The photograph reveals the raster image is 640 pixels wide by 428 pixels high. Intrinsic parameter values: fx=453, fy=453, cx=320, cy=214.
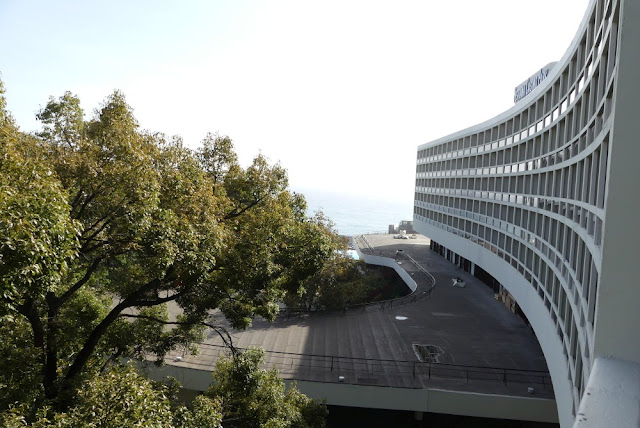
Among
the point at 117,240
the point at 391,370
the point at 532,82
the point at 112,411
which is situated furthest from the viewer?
the point at 532,82

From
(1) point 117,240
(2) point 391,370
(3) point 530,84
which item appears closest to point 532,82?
(3) point 530,84

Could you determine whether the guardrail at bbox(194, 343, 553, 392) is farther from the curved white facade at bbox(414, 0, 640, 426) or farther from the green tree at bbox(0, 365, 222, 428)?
the green tree at bbox(0, 365, 222, 428)

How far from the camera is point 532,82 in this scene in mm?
25531

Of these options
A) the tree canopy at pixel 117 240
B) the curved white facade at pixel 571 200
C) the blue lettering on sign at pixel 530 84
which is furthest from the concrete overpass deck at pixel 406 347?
the blue lettering on sign at pixel 530 84

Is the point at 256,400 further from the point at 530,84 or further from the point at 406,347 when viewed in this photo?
the point at 530,84

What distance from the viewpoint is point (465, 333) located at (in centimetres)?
2245

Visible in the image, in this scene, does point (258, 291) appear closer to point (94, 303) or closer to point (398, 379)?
point (94, 303)

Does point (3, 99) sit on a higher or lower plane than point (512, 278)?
higher

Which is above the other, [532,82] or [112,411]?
[532,82]

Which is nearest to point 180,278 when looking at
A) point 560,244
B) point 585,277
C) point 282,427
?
point 282,427

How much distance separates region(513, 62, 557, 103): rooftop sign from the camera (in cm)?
2359

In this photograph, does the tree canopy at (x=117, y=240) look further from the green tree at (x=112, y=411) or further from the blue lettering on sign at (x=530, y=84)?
the blue lettering on sign at (x=530, y=84)

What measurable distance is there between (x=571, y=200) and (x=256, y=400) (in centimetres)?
972

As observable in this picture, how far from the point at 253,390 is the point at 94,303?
4.73 m
